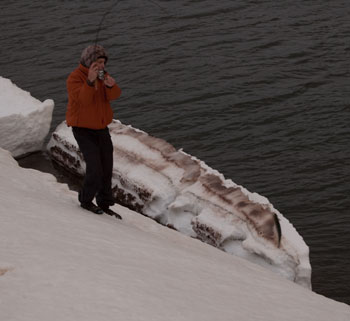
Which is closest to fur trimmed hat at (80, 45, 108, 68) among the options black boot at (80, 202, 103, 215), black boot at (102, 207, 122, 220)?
black boot at (80, 202, 103, 215)

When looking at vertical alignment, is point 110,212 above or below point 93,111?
below

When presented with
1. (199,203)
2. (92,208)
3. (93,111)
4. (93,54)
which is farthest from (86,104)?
(199,203)

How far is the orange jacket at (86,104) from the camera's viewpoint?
8445 millimetres

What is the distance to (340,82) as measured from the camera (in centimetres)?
1694

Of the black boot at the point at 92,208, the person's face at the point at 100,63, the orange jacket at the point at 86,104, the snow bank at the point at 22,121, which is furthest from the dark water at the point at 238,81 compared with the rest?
the person's face at the point at 100,63

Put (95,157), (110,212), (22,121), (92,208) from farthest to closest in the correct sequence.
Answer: (22,121) → (110,212) → (92,208) → (95,157)

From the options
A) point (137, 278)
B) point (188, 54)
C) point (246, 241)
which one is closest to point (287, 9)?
point (188, 54)

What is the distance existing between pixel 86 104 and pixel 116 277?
2.53 m

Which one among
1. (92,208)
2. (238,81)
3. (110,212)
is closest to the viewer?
(92,208)

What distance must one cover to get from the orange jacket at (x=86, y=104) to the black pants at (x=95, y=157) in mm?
173

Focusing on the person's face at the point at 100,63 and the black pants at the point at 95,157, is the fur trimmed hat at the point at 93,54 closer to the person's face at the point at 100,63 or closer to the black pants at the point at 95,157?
the person's face at the point at 100,63

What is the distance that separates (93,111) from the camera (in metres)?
8.54

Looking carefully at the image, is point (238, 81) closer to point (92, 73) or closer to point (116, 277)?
point (92, 73)

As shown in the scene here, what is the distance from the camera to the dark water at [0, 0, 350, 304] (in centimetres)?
1295
